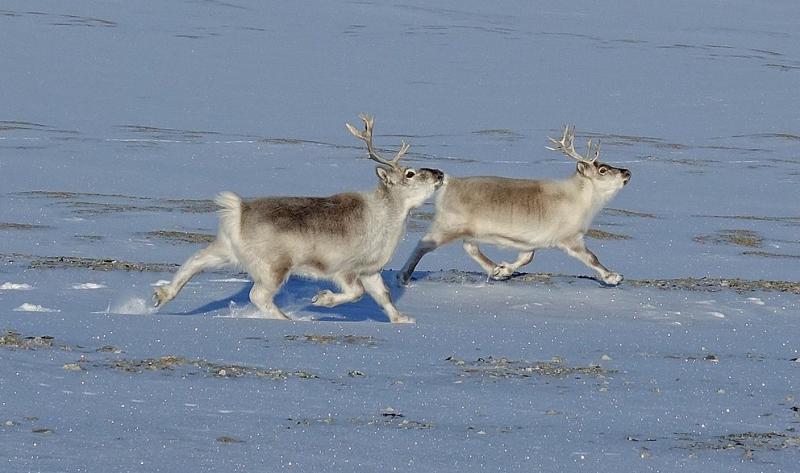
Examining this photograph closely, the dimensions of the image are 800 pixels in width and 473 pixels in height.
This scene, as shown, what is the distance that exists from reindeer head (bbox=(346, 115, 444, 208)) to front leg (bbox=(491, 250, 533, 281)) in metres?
1.29

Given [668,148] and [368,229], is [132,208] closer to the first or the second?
[368,229]

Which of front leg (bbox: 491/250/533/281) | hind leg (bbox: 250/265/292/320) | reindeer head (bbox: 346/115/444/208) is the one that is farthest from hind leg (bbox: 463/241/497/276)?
hind leg (bbox: 250/265/292/320)

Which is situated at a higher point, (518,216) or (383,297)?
(518,216)

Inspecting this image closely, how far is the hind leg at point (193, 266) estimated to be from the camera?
26.7ft

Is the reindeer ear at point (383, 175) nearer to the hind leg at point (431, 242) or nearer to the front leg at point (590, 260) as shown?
the hind leg at point (431, 242)

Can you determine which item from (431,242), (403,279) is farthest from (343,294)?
(431,242)

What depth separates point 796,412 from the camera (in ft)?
18.9

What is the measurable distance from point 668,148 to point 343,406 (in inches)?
589

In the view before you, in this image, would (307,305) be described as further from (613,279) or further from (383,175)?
(613,279)

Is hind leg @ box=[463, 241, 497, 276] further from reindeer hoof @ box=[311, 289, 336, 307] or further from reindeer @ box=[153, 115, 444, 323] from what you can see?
reindeer hoof @ box=[311, 289, 336, 307]

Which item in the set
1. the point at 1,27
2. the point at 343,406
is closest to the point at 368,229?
the point at 343,406

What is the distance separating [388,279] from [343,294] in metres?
1.52

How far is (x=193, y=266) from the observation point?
8.18 meters

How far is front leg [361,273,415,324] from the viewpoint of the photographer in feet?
27.1
